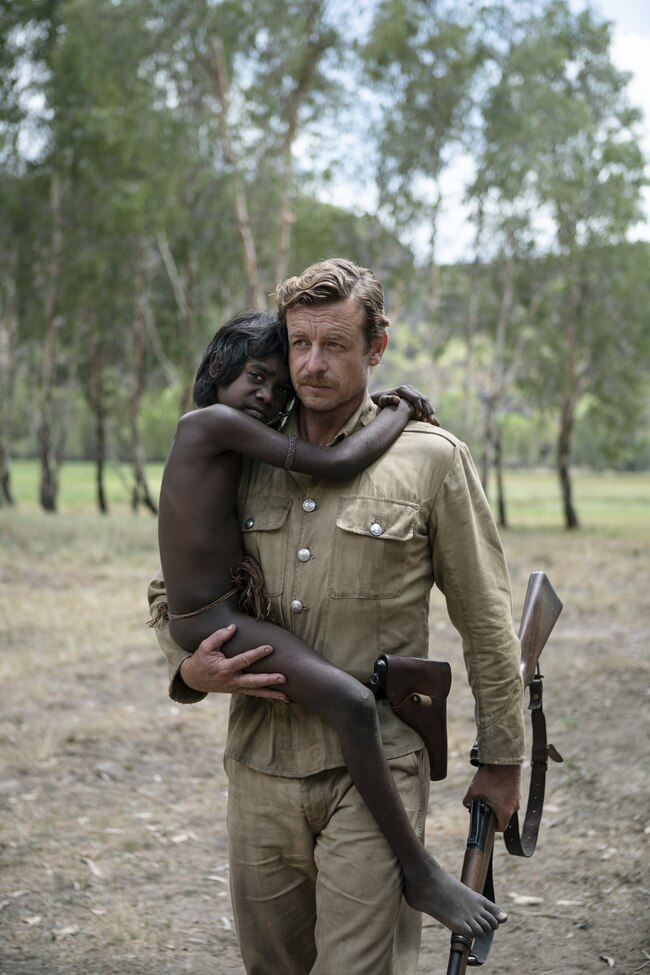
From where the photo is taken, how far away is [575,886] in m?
4.67

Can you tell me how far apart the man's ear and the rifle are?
929mm

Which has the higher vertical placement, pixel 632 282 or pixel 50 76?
pixel 50 76

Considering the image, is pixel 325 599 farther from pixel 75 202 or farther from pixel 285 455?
pixel 75 202

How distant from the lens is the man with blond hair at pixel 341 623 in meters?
2.59

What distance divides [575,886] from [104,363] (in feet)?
95.7

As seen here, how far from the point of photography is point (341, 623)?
262 cm

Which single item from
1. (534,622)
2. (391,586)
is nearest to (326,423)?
(391,586)

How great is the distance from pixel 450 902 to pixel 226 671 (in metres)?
0.75

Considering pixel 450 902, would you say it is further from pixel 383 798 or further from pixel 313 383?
pixel 313 383

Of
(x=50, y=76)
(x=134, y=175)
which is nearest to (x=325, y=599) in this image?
(x=134, y=175)

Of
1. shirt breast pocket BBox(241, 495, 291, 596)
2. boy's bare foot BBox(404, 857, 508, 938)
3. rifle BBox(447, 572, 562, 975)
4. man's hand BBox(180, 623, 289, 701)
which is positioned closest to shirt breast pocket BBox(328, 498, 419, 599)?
shirt breast pocket BBox(241, 495, 291, 596)

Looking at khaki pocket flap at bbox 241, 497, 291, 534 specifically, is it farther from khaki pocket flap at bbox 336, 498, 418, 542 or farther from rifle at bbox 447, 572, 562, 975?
rifle at bbox 447, 572, 562, 975

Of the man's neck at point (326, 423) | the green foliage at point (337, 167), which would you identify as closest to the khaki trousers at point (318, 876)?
the man's neck at point (326, 423)

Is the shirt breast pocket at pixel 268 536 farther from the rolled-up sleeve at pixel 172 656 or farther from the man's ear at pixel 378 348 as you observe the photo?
the man's ear at pixel 378 348
